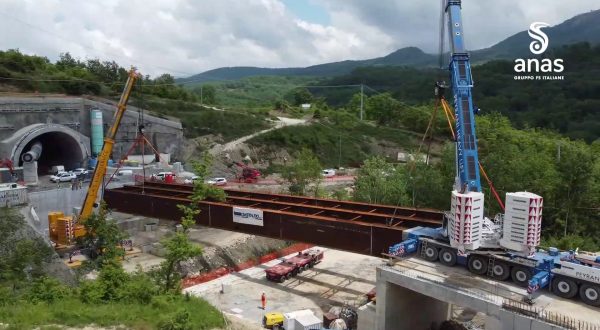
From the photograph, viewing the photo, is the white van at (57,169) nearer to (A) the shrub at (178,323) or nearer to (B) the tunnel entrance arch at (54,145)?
(B) the tunnel entrance arch at (54,145)

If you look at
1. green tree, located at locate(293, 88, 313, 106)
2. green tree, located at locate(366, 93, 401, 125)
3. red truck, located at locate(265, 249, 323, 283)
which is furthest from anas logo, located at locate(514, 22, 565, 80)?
red truck, located at locate(265, 249, 323, 283)

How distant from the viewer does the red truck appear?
98.7 feet

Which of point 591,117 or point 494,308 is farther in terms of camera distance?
point 591,117

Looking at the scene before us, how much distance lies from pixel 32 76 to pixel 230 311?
66414mm

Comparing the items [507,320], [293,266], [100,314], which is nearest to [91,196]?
[293,266]

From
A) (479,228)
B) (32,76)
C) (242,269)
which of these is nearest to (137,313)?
(479,228)

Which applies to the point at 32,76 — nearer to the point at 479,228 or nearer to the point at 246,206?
the point at 246,206

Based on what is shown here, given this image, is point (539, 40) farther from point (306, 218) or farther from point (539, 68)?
point (539, 68)

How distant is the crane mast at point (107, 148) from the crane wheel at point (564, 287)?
26.8 meters

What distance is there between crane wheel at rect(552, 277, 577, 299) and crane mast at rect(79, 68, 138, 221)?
26790mm

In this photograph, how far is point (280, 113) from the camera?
107 meters

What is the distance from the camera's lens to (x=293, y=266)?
31.3m

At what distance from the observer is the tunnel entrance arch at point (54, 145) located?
44.4m

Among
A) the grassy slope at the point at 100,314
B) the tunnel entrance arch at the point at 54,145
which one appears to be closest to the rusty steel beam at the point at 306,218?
the grassy slope at the point at 100,314
